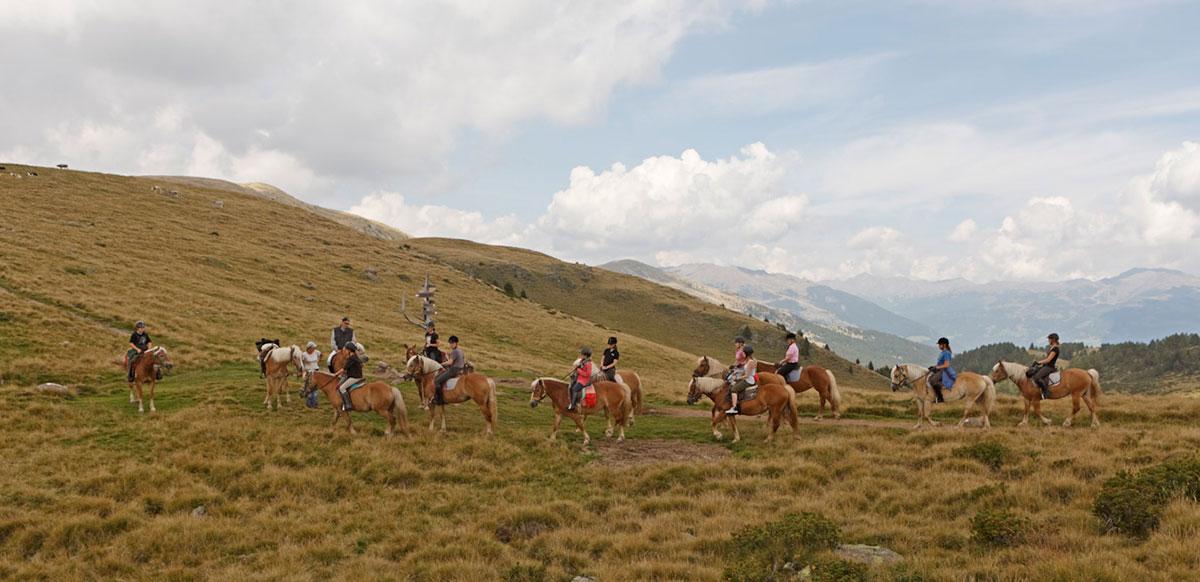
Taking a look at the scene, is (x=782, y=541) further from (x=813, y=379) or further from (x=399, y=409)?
(x=813, y=379)

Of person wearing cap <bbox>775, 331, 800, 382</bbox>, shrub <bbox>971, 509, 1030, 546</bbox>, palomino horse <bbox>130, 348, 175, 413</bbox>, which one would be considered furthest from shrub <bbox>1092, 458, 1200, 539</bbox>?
palomino horse <bbox>130, 348, 175, 413</bbox>

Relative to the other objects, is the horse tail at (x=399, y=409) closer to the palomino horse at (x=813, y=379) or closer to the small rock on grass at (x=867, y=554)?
the palomino horse at (x=813, y=379)

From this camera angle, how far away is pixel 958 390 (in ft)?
65.9

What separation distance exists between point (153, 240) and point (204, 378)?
43533mm

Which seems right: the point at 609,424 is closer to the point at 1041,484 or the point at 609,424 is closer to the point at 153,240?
the point at 1041,484

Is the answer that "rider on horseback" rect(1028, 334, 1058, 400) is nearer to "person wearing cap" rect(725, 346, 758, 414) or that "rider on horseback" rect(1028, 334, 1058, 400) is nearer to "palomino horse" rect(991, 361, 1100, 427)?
"palomino horse" rect(991, 361, 1100, 427)

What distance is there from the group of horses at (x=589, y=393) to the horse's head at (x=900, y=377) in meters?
0.07

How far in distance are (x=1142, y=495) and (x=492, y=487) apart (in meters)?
12.9

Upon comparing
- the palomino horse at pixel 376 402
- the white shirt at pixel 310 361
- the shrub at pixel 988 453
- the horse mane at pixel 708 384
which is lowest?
the shrub at pixel 988 453

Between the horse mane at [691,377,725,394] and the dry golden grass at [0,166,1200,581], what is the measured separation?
174 cm

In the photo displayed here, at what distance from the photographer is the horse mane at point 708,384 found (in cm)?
2022

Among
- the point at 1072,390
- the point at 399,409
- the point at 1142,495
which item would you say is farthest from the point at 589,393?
the point at 1072,390

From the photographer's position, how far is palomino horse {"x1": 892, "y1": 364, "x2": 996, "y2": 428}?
19.8 meters

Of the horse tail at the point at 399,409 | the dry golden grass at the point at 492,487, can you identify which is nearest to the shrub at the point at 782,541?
the dry golden grass at the point at 492,487
